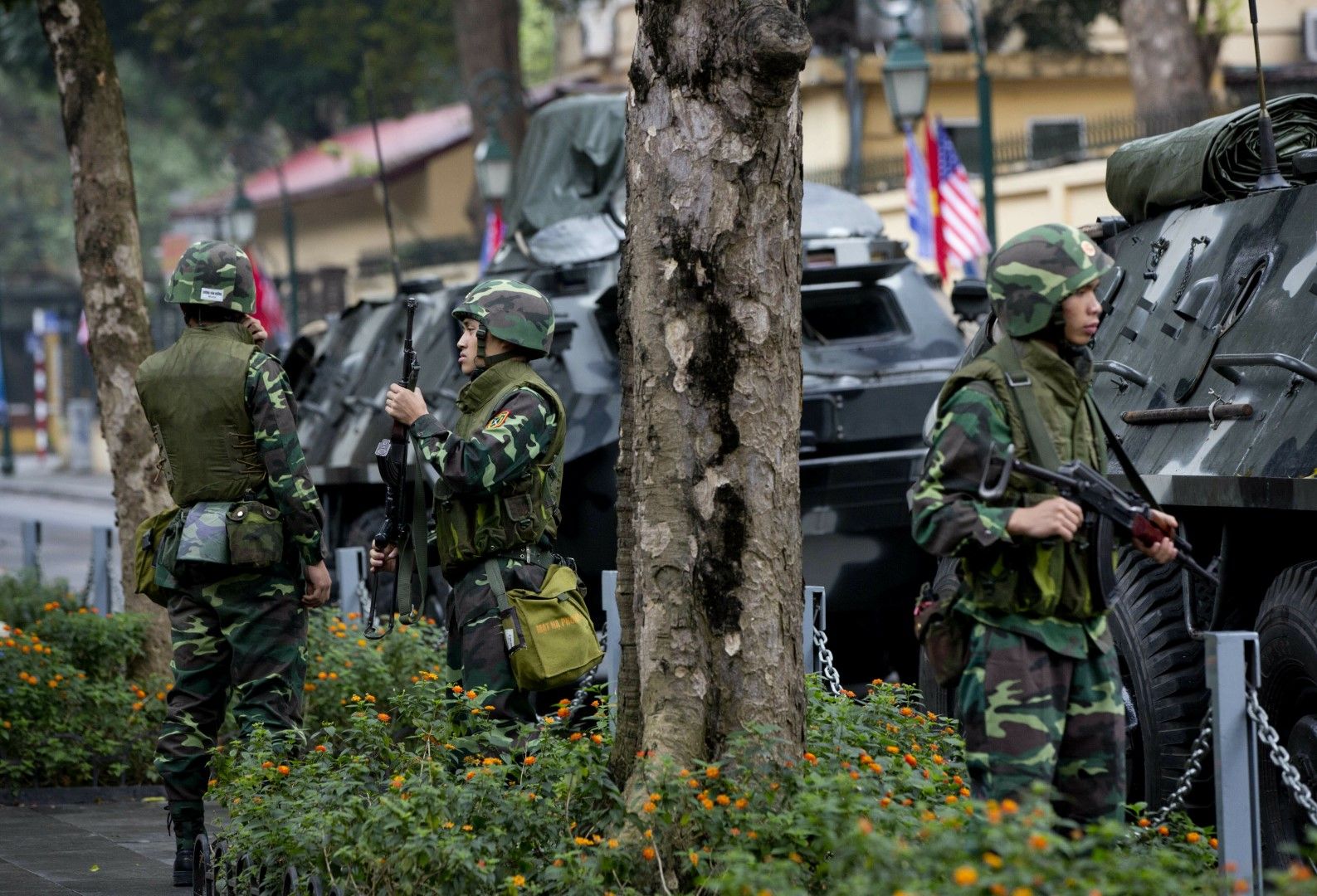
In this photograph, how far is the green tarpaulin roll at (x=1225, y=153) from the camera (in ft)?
24.0

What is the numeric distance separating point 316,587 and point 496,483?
82 centimetres

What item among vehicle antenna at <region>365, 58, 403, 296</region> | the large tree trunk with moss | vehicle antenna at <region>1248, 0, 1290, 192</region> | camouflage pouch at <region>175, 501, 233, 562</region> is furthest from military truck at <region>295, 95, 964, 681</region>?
the large tree trunk with moss

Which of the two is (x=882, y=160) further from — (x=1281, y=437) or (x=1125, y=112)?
(x=1281, y=437)

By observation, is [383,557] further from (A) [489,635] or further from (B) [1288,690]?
(B) [1288,690]

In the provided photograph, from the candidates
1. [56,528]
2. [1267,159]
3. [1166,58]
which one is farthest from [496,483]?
[56,528]

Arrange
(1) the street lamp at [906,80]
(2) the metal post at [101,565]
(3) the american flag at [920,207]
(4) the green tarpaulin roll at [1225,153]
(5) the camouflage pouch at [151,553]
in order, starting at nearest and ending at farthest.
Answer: (5) the camouflage pouch at [151,553], (4) the green tarpaulin roll at [1225,153], (2) the metal post at [101,565], (1) the street lamp at [906,80], (3) the american flag at [920,207]

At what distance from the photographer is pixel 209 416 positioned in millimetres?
6531

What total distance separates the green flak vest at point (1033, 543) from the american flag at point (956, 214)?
1400 cm

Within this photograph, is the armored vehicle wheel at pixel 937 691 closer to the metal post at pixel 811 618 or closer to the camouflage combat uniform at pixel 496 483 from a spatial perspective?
the metal post at pixel 811 618

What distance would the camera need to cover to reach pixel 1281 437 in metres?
5.94

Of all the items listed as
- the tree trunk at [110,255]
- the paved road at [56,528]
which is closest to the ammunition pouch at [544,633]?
the tree trunk at [110,255]

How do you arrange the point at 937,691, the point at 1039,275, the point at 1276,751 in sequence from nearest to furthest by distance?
the point at 1039,275, the point at 1276,751, the point at 937,691

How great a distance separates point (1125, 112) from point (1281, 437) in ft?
85.5

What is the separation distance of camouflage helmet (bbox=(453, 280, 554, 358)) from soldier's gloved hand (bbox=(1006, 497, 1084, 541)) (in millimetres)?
2155
